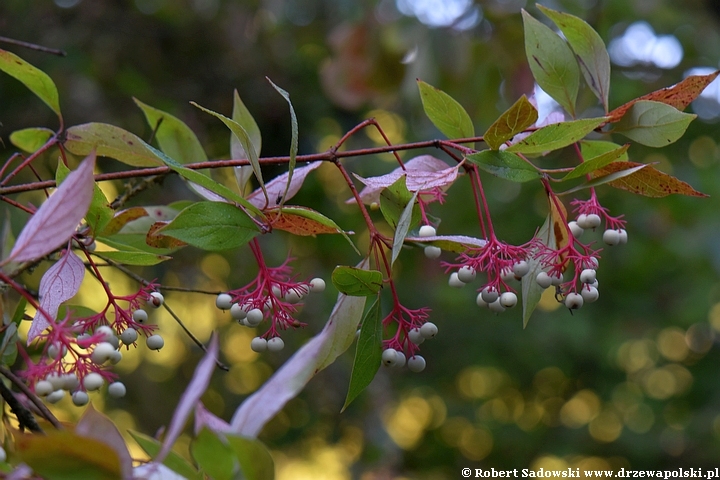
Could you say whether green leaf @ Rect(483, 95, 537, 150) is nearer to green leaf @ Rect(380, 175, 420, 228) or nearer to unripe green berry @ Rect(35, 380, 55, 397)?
green leaf @ Rect(380, 175, 420, 228)

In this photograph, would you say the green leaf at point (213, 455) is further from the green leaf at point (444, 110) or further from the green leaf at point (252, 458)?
the green leaf at point (444, 110)

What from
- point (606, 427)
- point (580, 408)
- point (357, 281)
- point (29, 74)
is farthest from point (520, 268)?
point (580, 408)

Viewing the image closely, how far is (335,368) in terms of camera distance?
7.09ft

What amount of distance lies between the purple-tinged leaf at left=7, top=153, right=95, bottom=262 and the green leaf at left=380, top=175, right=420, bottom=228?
23 cm

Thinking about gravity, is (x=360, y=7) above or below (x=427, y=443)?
above

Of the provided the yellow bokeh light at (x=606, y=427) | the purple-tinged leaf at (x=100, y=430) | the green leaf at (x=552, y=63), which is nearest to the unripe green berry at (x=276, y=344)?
the purple-tinged leaf at (x=100, y=430)

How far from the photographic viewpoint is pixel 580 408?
368 centimetres

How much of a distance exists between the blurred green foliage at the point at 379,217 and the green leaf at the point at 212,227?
1.02 metres

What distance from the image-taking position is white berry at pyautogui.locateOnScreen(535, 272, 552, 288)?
0.59m

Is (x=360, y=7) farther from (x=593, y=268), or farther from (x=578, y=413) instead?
(x=578, y=413)

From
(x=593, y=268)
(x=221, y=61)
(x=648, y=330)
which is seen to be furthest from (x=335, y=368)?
(x=648, y=330)

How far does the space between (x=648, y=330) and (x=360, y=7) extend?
2.18 metres

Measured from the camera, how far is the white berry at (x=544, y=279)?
59cm

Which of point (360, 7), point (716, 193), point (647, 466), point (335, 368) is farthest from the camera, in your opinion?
point (647, 466)
